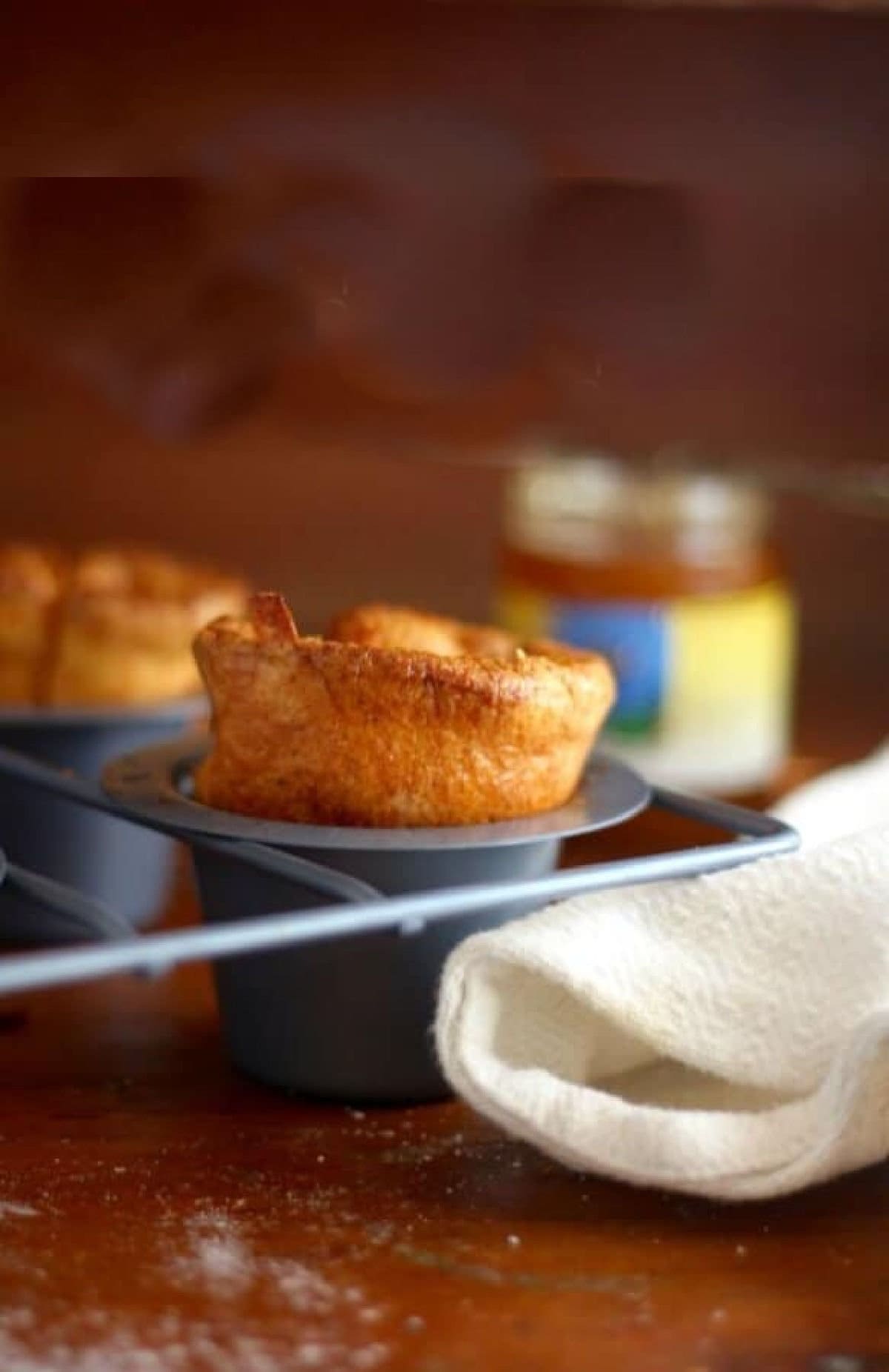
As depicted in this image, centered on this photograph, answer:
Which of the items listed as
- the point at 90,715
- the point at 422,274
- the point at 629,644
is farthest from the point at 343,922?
the point at 422,274

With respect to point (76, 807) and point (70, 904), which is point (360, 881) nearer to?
point (70, 904)

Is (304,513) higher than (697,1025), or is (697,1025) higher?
(304,513)

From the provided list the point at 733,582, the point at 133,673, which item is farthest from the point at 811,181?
the point at 133,673

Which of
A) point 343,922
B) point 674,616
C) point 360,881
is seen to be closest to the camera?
point 343,922

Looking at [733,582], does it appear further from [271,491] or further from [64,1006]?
[64,1006]

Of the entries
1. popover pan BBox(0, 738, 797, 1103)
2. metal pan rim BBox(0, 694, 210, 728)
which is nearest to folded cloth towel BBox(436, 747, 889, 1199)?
popover pan BBox(0, 738, 797, 1103)
